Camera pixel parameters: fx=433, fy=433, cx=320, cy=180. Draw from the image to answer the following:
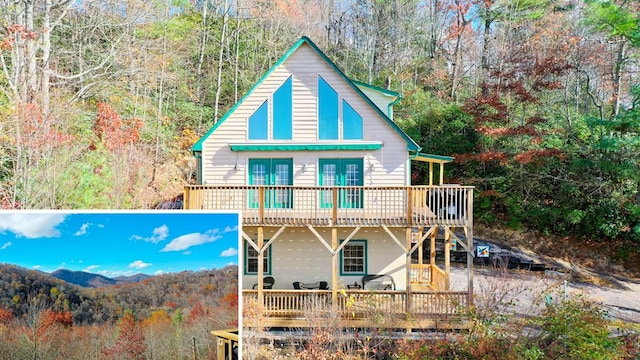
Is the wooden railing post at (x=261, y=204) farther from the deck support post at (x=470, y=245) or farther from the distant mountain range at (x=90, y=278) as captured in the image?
the distant mountain range at (x=90, y=278)

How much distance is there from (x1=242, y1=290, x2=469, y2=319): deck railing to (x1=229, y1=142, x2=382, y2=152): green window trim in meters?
4.38

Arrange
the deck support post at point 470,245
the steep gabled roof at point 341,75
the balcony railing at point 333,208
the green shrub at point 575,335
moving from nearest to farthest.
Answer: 1. the green shrub at point 575,335
2. the deck support post at point 470,245
3. the balcony railing at point 333,208
4. the steep gabled roof at point 341,75

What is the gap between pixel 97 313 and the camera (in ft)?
15.4

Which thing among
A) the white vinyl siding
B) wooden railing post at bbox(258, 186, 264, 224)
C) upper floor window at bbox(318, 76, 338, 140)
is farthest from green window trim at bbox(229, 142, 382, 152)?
wooden railing post at bbox(258, 186, 264, 224)

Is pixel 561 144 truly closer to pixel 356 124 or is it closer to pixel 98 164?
pixel 356 124

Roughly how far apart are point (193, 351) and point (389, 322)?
718cm

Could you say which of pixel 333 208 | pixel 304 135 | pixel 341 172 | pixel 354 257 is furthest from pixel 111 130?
pixel 354 257

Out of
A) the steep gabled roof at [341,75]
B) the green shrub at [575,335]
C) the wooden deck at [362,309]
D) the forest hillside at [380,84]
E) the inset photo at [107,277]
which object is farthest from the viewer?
the forest hillside at [380,84]

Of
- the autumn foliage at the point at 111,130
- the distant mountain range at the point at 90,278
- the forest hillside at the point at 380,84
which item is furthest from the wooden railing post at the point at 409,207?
the autumn foliage at the point at 111,130

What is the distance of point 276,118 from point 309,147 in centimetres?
141

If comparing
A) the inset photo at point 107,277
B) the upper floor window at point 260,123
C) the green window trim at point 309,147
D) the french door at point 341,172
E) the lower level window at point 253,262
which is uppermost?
the upper floor window at point 260,123

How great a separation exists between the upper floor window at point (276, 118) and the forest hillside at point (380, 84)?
18.9 ft

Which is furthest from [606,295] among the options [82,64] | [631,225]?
[82,64]

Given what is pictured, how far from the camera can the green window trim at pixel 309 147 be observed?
13.6 m
